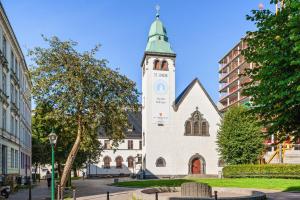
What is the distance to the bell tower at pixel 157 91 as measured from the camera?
178ft

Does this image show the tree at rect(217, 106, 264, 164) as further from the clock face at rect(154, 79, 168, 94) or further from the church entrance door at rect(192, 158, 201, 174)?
the clock face at rect(154, 79, 168, 94)

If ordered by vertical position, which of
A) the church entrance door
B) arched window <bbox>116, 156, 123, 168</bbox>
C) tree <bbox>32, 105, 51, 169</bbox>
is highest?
tree <bbox>32, 105, 51, 169</bbox>

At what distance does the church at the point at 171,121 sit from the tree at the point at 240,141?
18.4 feet

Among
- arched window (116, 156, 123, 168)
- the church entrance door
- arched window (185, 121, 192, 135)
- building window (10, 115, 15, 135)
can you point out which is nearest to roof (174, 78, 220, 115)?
arched window (185, 121, 192, 135)

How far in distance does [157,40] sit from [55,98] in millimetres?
34776

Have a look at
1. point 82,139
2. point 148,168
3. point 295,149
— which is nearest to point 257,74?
point 82,139

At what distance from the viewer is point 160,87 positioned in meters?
55.5

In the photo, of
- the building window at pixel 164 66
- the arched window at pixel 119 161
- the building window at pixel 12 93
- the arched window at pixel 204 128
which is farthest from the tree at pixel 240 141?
the arched window at pixel 119 161

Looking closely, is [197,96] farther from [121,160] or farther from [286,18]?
[286,18]

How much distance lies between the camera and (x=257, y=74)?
560 inches

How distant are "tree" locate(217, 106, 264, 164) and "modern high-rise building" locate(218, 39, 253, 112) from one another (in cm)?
2988

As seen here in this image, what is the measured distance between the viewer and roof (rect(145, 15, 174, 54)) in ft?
185

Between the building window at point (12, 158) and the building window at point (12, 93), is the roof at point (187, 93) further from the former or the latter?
the building window at point (12, 158)

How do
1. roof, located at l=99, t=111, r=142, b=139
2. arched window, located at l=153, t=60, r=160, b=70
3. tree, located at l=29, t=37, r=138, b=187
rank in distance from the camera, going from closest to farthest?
tree, located at l=29, t=37, r=138, b=187, arched window, located at l=153, t=60, r=160, b=70, roof, located at l=99, t=111, r=142, b=139
